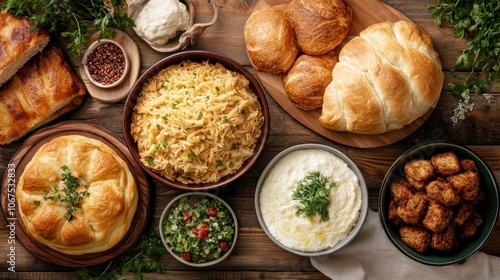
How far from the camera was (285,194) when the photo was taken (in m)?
4.04

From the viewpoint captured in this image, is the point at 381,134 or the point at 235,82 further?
the point at 381,134

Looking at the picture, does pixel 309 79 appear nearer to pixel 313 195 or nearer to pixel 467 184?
pixel 313 195

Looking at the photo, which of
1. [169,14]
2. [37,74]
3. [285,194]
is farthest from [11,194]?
[285,194]

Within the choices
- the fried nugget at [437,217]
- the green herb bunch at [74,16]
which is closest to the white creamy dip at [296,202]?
the fried nugget at [437,217]

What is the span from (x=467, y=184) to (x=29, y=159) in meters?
3.46

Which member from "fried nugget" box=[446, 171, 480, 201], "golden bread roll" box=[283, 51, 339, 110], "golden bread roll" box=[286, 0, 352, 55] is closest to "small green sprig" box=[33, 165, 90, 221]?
"golden bread roll" box=[283, 51, 339, 110]

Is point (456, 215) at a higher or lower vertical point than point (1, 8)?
lower

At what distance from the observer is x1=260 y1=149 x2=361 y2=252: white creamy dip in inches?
157

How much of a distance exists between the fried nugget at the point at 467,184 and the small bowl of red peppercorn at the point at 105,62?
274 centimetres

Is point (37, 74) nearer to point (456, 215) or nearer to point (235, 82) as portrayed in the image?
point (235, 82)

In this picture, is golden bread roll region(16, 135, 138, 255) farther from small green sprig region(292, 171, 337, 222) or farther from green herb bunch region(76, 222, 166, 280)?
small green sprig region(292, 171, 337, 222)

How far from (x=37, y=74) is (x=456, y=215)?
3.49m

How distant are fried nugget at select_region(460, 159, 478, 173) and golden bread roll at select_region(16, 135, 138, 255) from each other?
8.40 feet

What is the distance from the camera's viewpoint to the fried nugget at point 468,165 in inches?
154
